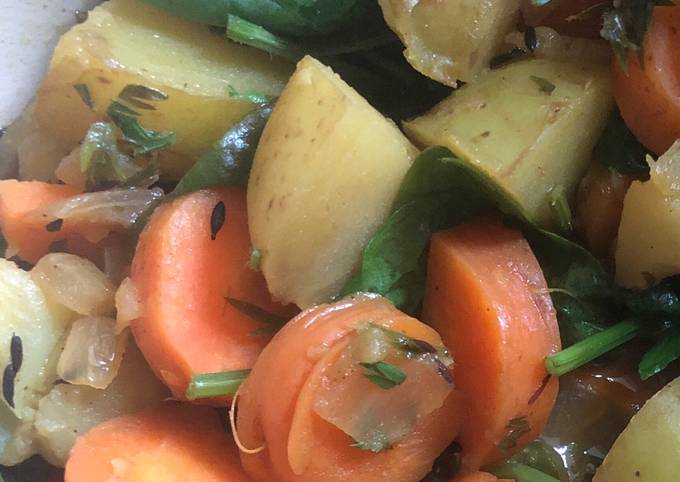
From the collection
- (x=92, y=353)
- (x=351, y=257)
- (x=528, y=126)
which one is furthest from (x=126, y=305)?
(x=528, y=126)

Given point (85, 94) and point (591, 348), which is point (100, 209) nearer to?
point (85, 94)

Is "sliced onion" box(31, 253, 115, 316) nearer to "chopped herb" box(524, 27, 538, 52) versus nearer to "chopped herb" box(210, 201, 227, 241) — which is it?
"chopped herb" box(210, 201, 227, 241)

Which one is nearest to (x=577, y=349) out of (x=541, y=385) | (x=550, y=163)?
(x=541, y=385)

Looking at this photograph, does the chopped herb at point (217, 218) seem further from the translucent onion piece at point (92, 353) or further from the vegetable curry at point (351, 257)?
the translucent onion piece at point (92, 353)

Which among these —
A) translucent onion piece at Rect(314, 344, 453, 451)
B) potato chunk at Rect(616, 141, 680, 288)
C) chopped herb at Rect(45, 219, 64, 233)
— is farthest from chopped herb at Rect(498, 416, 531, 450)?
chopped herb at Rect(45, 219, 64, 233)

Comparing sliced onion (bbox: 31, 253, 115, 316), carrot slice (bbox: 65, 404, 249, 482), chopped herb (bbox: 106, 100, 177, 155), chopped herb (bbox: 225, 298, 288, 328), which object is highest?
chopped herb (bbox: 106, 100, 177, 155)

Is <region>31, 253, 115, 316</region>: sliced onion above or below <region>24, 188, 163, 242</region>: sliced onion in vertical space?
below

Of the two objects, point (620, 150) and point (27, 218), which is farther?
point (27, 218)

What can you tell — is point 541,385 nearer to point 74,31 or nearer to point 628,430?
point 628,430
